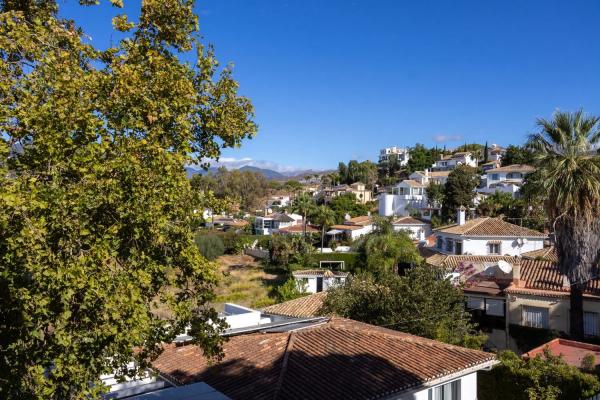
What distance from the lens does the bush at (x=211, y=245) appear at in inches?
2530

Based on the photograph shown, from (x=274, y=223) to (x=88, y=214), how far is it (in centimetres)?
7979

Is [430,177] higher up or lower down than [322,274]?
higher up

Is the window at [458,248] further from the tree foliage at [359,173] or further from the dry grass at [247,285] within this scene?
the tree foliage at [359,173]

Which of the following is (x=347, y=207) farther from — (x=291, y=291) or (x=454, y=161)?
(x=291, y=291)

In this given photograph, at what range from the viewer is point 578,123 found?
2141 cm

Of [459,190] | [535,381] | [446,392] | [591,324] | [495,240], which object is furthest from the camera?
[459,190]

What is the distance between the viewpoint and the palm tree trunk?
20.8m

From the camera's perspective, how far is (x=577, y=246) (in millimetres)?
20953

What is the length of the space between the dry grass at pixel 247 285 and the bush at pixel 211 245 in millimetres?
1780

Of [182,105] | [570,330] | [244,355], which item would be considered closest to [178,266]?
[182,105]

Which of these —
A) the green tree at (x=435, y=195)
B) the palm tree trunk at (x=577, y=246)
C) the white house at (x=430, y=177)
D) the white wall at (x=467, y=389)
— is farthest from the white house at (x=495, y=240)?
the white house at (x=430, y=177)

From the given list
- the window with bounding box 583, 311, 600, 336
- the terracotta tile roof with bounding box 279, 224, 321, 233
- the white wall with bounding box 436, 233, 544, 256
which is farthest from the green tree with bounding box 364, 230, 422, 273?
the terracotta tile roof with bounding box 279, 224, 321, 233

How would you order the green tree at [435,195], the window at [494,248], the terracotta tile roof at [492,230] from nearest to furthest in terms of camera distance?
the terracotta tile roof at [492,230] → the window at [494,248] → the green tree at [435,195]

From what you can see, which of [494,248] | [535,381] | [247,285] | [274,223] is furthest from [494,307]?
[274,223]
